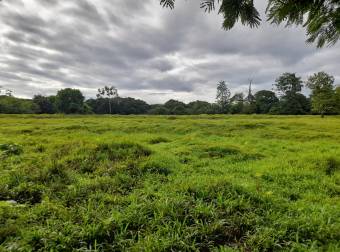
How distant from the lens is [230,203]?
4270mm

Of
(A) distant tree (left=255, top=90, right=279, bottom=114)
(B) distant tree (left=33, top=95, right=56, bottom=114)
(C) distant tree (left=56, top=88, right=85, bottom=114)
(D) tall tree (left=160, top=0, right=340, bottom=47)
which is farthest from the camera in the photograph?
(B) distant tree (left=33, top=95, right=56, bottom=114)

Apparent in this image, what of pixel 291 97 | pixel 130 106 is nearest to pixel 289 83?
pixel 291 97

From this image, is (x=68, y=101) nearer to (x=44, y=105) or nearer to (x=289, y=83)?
(x=44, y=105)

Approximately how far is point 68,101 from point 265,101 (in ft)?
226

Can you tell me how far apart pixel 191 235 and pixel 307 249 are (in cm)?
154

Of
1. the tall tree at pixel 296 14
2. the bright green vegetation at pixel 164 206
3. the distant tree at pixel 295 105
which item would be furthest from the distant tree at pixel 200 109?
the tall tree at pixel 296 14

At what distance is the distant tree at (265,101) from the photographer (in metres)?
74.8

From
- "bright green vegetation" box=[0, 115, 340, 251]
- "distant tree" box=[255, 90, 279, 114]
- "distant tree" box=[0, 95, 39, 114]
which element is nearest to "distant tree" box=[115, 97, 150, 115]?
"distant tree" box=[0, 95, 39, 114]

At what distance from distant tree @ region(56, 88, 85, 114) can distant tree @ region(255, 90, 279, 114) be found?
60695mm

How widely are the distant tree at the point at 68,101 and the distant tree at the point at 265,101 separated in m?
60.7

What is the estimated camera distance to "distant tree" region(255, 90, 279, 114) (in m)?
74.8

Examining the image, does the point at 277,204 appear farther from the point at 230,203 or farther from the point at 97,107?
the point at 97,107

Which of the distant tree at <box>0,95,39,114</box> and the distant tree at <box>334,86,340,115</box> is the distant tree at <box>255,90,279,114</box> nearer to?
the distant tree at <box>334,86,340,115</box>

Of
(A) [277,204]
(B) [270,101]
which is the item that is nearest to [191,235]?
(A) [277,204]
